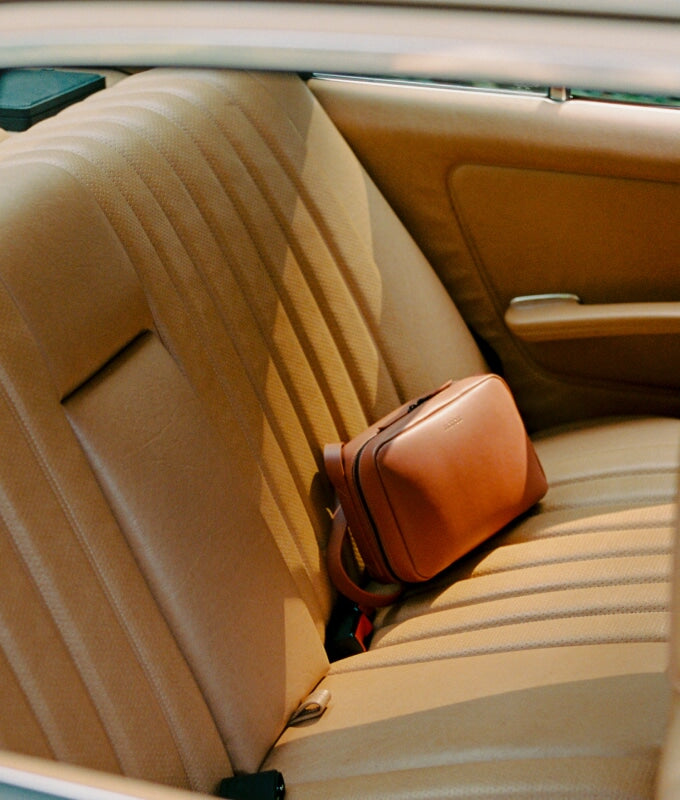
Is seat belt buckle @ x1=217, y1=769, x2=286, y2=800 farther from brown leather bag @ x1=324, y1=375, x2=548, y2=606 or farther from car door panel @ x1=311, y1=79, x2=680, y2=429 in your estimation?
car door panel @ x1=311, y1=79, x2=680, y2=429

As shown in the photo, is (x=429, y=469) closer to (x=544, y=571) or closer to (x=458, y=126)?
(x=544, y=571)

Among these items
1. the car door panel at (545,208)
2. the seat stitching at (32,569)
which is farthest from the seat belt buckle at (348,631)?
the car door panel at (545,208)

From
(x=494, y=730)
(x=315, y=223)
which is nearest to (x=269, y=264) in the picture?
(x=315, y=223)

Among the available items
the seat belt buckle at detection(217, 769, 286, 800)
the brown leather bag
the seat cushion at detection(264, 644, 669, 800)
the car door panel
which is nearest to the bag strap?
the brown leather bag

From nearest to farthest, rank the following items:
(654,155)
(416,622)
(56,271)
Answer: (56,271) < (416,622) < (654,155)

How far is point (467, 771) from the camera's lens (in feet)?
3.19

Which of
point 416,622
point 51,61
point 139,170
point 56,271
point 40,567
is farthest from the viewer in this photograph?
point 51,61

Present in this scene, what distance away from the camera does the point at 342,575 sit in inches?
51.3

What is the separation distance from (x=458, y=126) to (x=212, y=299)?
620 millimetres

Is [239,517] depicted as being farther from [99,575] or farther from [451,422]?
[451,422]

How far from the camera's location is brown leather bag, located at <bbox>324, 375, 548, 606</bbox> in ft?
4.23

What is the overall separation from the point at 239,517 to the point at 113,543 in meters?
0.18

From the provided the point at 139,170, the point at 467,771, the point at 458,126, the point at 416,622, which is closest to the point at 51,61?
the point at 139,170

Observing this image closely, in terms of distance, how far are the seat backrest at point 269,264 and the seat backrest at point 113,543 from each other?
0.21 feet
